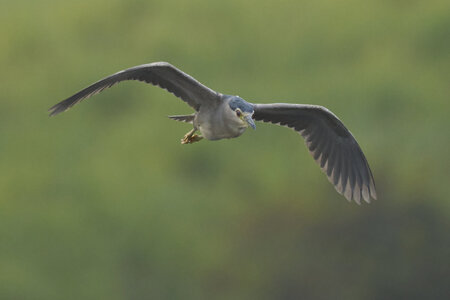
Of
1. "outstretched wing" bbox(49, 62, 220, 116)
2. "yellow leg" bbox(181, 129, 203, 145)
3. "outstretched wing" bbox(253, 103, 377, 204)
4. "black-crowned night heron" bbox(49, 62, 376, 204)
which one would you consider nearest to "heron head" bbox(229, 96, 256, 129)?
"black-crowned night heron" bbox(49, 62, 376, 204)

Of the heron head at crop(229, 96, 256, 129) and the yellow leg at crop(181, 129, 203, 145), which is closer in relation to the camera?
the heron head at crop(229, 96, 256, 129)

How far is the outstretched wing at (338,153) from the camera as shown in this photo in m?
9.63

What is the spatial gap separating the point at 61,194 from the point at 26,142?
1430 mm

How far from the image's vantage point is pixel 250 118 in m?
8.00

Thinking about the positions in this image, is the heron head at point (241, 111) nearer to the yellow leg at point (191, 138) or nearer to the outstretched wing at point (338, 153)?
the yellow leg at point (191, 138)

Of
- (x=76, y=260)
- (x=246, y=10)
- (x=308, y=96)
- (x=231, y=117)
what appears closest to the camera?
(x=231, y=117)

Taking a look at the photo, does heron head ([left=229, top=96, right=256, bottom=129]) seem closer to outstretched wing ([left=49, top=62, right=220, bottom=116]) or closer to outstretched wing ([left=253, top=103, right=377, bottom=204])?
outstretched wing ([left=49, top=62, right=220, bottom=116])

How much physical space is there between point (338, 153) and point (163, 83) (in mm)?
2075

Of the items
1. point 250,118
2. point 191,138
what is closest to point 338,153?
point 191,138

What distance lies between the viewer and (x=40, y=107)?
21.6 metres

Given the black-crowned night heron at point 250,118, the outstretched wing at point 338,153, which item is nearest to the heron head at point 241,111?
the black-crowned night heron at point 250,118

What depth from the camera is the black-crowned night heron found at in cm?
808

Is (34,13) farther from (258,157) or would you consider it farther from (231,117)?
(231,117)

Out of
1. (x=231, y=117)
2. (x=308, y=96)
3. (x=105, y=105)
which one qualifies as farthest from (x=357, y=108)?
(x=231, y=117)
